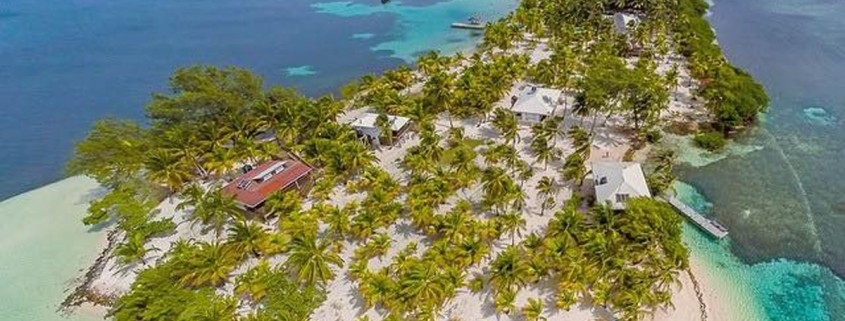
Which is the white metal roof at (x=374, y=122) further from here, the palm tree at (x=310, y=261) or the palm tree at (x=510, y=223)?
the palm tree at (x=310, y=261)

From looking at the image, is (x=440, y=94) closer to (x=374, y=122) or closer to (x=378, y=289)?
(x=374, y=122)

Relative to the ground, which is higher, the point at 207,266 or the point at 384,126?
the point at 384,126

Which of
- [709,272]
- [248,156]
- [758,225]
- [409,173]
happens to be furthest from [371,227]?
[758,225]

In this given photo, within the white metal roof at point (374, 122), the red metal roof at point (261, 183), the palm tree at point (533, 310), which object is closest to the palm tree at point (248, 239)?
the red metal roof at point (261, 183)

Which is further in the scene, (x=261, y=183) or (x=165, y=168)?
(x=165, y=168)

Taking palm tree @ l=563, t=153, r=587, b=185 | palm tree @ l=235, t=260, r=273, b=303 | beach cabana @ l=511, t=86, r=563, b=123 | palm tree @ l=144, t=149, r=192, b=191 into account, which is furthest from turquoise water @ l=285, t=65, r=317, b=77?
palm tree @ l=235, t=260, r=273, b=303

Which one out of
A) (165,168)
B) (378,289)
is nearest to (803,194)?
(378,289)

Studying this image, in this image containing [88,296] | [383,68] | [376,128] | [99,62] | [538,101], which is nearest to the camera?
[88,296]
